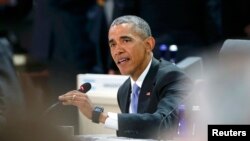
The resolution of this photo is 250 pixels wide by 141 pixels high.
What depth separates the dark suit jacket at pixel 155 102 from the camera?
6.95 ft

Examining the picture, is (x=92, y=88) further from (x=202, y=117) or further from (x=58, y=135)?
(x=58, y=135)

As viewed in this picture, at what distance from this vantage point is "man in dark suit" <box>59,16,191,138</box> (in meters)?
2.12

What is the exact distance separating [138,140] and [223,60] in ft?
1.94

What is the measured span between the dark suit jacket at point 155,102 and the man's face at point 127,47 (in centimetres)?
8

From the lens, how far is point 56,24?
4.00 meters

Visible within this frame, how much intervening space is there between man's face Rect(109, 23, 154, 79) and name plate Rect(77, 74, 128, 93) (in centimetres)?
9

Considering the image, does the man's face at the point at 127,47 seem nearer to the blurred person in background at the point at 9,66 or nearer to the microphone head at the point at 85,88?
the microphone head at the point at 85,88

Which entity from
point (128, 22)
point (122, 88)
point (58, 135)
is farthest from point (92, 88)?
point (58, 135)

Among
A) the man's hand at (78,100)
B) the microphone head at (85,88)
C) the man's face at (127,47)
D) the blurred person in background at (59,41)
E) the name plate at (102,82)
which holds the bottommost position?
the man's hand at (78,100)

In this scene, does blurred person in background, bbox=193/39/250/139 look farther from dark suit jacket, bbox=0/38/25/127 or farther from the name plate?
dark suit jacket, bbox=0/38/25/127

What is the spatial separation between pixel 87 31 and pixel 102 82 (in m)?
1.88

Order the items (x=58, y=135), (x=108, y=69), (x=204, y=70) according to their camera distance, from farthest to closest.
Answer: (x=108, y=69)
(x=204, y=70)
(x=58, y=135)

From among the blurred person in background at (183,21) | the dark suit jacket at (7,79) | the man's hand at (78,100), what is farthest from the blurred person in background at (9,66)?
the blurred person in background at (183,21)

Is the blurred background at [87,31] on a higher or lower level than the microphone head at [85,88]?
higher
